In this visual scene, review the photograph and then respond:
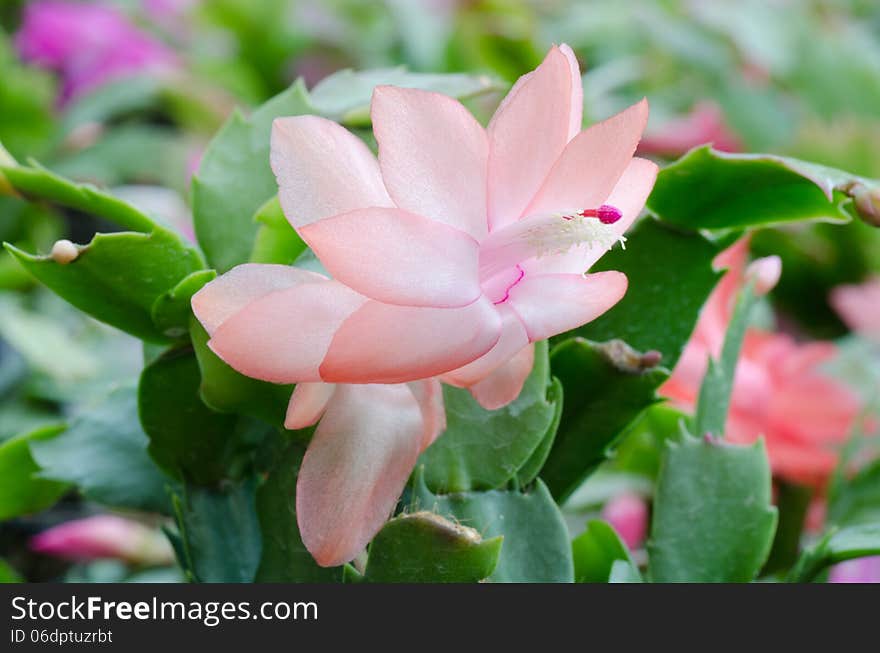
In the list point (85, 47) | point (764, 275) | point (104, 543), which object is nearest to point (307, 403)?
point (764, 275)

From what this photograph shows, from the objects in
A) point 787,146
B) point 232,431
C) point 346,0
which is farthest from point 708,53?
point 232,431

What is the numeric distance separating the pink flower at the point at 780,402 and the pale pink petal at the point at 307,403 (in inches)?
21.3

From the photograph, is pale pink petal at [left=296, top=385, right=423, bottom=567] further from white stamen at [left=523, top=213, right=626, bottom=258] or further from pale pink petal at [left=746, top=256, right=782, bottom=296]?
pale pink petal at [left=746, top=256, right=782, bottom=296]

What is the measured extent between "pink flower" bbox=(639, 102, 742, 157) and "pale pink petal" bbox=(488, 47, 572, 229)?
1117mm

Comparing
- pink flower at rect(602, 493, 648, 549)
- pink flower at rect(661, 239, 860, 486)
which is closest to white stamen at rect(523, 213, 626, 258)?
pink flower at rect(661, 239, 860, 486)

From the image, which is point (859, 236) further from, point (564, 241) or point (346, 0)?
point (346, 0)

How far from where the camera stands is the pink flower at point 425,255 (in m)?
0.36

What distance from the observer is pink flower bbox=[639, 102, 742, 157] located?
1.48 m

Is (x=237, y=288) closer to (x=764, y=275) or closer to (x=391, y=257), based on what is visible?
(x=391, y=257)

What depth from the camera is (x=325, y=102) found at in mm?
570

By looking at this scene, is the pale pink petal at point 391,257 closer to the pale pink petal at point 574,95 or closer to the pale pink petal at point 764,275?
the pale pink petal at point 574,95

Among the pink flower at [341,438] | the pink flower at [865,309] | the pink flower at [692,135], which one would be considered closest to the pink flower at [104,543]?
the pink flower at [341,438]

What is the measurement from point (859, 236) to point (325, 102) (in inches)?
36.8

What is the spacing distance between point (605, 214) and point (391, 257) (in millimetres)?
86
